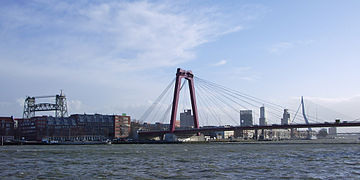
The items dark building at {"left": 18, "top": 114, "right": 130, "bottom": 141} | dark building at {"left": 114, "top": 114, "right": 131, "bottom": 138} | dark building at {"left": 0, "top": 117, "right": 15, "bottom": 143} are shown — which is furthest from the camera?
dark building at {"left": 114, "top": 114, "right": 131, "bottom": 138}

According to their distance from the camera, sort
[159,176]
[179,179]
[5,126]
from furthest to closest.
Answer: [5,126]
[159,176]
[179,179]

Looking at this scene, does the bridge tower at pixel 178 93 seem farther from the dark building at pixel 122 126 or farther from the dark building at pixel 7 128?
the dark building at pixel 7 128

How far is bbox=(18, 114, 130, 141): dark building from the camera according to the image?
125 m

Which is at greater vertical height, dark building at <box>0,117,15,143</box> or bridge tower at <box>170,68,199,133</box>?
bridge tower at <box>170,68,199,133</box>

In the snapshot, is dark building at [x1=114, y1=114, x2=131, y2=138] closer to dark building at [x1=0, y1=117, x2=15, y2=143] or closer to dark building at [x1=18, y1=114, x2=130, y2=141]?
dark building at [x1=18, y1=114, x2=130, y2=141]

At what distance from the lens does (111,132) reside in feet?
441

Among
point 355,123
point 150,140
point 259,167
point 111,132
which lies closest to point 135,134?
point 150,140

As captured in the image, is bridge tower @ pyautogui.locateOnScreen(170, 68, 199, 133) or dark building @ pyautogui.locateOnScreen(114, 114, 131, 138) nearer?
bridge tower @ pyautogui.locateOnScreen(170, 68, 199, 133)

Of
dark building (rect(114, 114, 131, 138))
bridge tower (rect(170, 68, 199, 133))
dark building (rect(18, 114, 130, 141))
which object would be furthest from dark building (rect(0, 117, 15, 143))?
bridge tower (rect(170, 68, 199, 133))

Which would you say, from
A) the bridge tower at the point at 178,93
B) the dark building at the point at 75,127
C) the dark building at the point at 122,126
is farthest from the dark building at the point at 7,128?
the bridge tower at the point at 178,93

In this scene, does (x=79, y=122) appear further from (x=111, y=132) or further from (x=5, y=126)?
(x=5, y=126)

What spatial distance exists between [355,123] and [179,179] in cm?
5601

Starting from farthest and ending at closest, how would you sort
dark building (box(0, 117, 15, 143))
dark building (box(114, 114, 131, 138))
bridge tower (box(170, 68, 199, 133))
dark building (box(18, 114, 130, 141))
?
dark building (box(114, 114, 131, 138)), dark building (box(0, 117, 15, 143)), dark building (box(18, 114, 130, 141)), bridge tower (box(170, 68, 199, 133))

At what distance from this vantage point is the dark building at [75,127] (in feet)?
411
